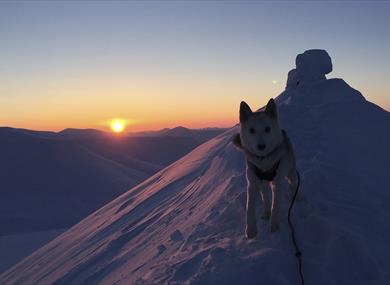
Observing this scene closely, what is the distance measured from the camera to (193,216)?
256 inches

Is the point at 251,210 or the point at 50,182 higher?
the point at 251,210

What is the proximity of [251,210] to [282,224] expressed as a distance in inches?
19.4

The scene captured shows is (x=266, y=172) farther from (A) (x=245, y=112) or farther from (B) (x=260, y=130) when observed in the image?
(A) (x=245, y=112)

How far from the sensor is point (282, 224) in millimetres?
4961

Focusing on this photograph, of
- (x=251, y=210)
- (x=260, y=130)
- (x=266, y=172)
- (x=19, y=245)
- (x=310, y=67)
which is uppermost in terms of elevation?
(x=310, y=67)

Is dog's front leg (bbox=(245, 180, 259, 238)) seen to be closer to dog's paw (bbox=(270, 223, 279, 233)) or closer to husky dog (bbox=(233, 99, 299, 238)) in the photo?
husky dog (bbox=(233, 99, 299, 238))

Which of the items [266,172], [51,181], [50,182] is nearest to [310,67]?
[266,172]

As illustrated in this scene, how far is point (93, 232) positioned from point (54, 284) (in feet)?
Answer: 7.31

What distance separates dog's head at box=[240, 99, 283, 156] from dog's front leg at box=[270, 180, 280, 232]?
0.44 meters

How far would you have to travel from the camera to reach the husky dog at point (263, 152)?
14.6 feet

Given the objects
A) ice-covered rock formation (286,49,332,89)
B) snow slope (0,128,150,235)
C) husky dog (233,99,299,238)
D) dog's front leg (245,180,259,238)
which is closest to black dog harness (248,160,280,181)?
husky dog (233,99,299,238)

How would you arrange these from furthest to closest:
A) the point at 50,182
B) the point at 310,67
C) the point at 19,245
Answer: the point at 50,182 → the point at 19,245 → the point at 310,67

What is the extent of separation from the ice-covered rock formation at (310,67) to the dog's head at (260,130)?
6378 mm

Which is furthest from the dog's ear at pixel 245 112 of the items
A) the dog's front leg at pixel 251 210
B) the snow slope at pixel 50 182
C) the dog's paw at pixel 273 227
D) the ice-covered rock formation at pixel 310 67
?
the snow slope at pixel 50 182
